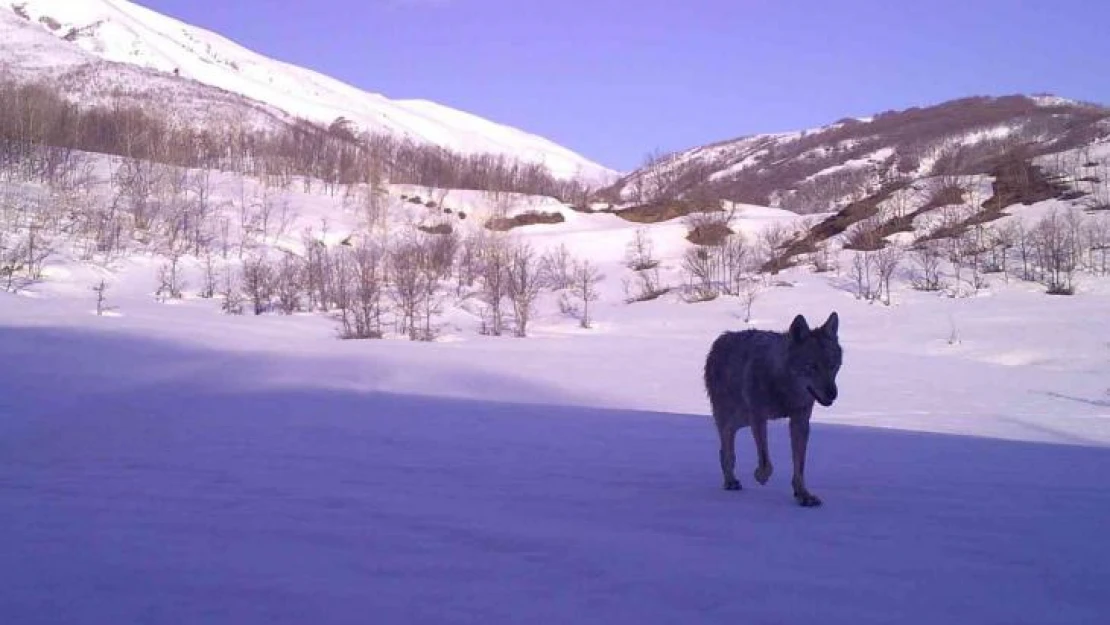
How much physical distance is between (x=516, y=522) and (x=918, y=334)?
98.0 ft

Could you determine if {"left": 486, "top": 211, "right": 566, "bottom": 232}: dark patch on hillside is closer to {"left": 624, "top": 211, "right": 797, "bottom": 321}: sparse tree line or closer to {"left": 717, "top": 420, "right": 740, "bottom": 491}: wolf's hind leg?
{"left": 624, "top": 211, "right": 797, "bottom": 321}: sparse tree line

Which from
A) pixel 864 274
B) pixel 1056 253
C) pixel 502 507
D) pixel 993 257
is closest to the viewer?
pixel 502 507

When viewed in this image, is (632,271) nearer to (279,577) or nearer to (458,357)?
(458,357)

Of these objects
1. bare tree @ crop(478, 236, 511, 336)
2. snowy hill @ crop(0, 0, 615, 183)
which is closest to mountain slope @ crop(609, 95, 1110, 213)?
bare tree @ crop(478, 236, 511, 336)

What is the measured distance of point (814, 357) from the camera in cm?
549

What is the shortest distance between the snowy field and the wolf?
0.40 m

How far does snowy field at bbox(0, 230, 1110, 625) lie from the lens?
3.91 meters

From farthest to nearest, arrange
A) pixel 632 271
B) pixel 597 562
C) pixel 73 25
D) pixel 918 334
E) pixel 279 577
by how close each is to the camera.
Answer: pixel 73 25 → pixel 632 271 → pixel 918 334 → pixel 597 562 → pixel 279 577

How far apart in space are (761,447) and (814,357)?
39.6 inches

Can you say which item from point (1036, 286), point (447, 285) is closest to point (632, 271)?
point (447, 285)

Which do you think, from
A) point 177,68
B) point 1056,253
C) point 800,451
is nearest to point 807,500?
point 800,451

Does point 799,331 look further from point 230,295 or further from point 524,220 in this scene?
point 524,220

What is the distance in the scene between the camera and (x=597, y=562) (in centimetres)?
444

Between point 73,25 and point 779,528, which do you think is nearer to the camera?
point 779,528
